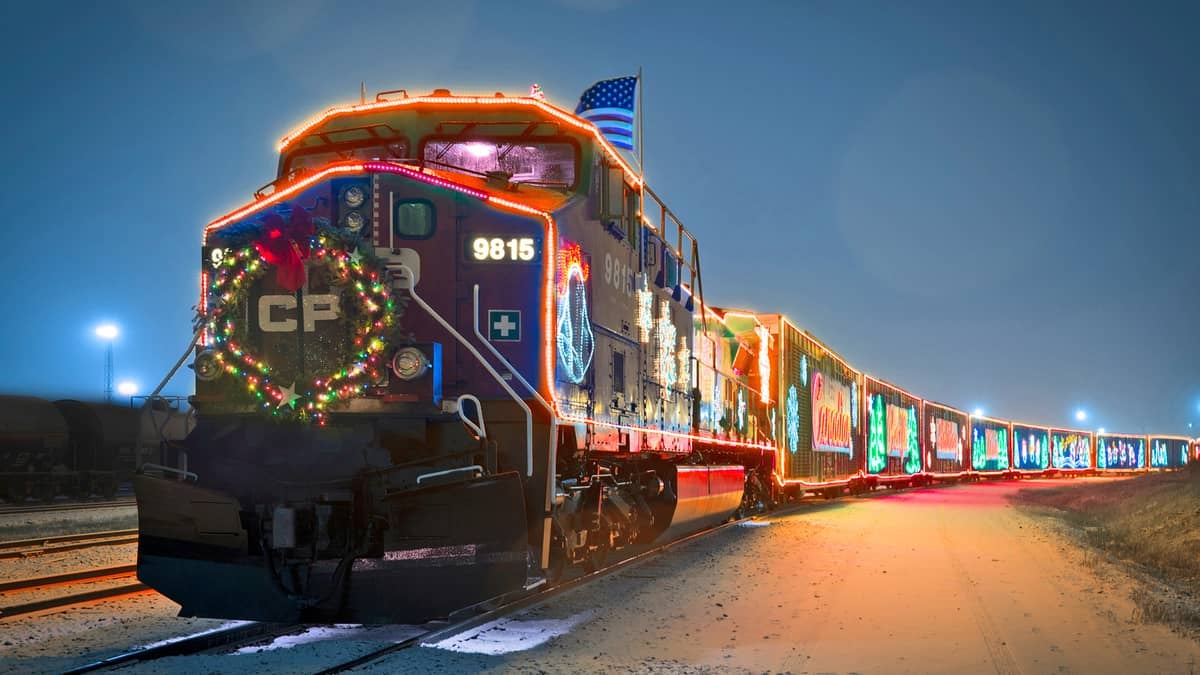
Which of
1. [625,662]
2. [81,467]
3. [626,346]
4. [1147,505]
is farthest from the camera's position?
[81,467]

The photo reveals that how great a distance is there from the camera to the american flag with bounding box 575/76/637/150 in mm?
11578

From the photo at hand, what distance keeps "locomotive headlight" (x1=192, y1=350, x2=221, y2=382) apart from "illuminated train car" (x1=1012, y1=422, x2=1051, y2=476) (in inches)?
2237

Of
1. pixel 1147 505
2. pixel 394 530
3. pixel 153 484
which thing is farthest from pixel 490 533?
pixel 1147 505

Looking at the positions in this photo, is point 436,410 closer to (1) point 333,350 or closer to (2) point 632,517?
(1) point 333,350

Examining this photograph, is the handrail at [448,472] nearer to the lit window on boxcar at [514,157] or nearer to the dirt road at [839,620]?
the dirt road at [839,620]

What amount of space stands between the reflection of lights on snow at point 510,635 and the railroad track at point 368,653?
0.37 ft

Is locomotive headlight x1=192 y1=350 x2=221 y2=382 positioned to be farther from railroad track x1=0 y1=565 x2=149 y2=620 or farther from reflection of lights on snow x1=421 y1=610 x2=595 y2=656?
railroad track x1=0 y1=565 x2=149 y2=620

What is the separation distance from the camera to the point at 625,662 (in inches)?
274

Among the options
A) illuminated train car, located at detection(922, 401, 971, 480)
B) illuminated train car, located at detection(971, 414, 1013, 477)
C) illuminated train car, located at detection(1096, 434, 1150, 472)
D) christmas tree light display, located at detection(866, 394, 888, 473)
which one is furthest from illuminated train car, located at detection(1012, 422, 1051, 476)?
christmas tree light display, located at detection(866, 394, 888, 473)

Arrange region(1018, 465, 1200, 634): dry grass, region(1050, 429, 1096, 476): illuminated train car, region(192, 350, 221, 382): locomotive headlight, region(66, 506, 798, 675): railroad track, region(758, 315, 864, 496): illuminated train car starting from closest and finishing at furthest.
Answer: region(66, 506, 798, 675): railroad track → region(192, 350, 221, 382): locomotive headlight → region(1018, 465, 1200, 634): dry grass → region(758, 315, 864, 496): illuminated train car → region(1050, 429, 1096, 476): illuminated train car

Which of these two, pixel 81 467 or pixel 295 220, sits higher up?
pixel 295 220

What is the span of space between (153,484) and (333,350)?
1.43 m

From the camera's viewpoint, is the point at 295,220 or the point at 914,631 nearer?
the point at 295,220

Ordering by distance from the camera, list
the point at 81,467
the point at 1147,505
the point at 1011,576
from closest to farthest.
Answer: the point at 1011,576, the point at 1147,505, the point at 81,467
